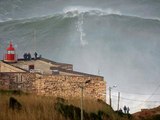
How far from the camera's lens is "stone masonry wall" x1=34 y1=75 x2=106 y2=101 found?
1833cm

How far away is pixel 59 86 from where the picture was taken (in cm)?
1847

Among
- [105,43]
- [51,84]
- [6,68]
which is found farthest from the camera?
[105,43]

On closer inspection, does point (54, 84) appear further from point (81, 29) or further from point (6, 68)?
point (81, 29)

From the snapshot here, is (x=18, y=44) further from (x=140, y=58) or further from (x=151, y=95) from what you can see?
(x=151, y=95)

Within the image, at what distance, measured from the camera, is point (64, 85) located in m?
18.5

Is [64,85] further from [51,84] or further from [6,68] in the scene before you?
[6,68]

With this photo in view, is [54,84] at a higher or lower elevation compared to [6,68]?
lower

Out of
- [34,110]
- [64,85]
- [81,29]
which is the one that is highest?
[81,29]

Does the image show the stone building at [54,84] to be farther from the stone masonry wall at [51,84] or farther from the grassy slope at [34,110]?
the grassy slope at [34,110]

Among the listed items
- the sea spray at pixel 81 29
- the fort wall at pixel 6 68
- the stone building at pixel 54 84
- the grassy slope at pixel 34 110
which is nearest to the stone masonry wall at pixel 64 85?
the stone building at pixel 54 84

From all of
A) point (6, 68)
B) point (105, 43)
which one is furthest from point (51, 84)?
point (105, 43)

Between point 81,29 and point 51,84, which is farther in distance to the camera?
point 81,29

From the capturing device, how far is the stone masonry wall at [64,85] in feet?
60.1

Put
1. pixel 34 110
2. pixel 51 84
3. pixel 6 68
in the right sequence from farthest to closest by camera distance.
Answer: pixel 6 68 < pixel 51 84 < pixel 34 110
